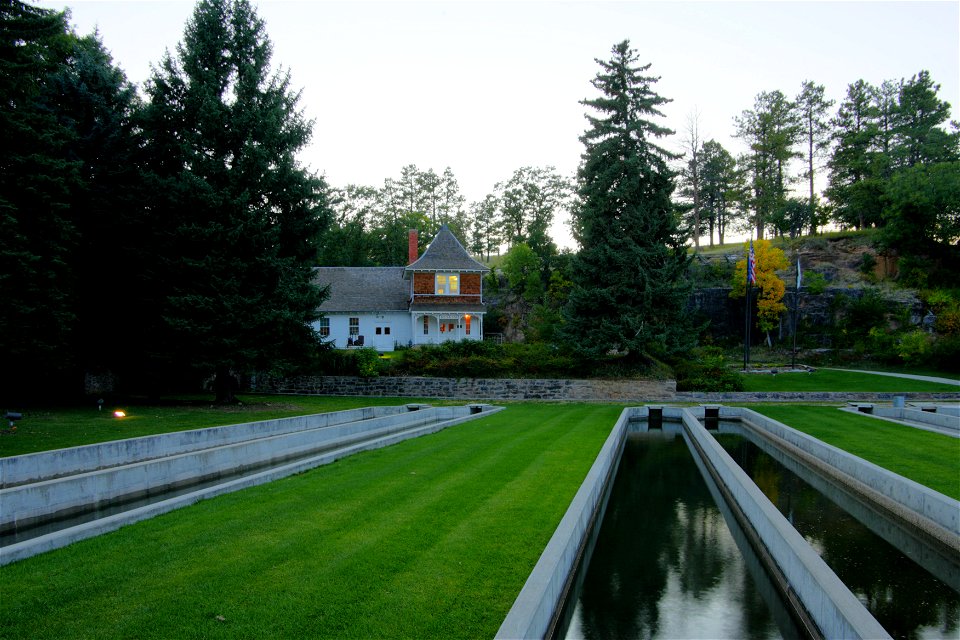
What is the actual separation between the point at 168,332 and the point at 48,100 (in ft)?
32.7

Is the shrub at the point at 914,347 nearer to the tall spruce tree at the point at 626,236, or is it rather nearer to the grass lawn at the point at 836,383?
the grass lawn at the point at 836,383

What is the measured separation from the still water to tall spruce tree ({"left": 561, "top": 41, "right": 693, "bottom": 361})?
16437mm

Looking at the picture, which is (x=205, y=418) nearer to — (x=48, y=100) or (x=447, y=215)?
(x=48, y=100)

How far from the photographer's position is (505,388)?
94.8 feet

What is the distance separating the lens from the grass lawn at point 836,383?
Result: 96.5 ft

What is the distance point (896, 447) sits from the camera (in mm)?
14070

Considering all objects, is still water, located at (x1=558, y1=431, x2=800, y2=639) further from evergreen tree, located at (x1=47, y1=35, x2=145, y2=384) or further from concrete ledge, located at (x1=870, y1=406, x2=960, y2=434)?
evergreen tree, located at (x1=47, y1=35, x2=145, y2=384)

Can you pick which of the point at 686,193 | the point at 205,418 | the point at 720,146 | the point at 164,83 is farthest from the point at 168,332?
the point at 720,146

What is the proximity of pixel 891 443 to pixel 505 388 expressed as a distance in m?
16.6

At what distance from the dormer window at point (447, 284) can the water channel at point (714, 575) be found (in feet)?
A: 102

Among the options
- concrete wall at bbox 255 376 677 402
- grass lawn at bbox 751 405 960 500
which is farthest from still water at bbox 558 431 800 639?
concrete wall at bbox 255 376 677 402

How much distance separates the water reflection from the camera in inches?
270

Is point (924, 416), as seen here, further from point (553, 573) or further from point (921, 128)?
point (921, 128)

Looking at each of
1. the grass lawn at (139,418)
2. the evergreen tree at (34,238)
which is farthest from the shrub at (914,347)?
the evergreen tree at (34,238)
